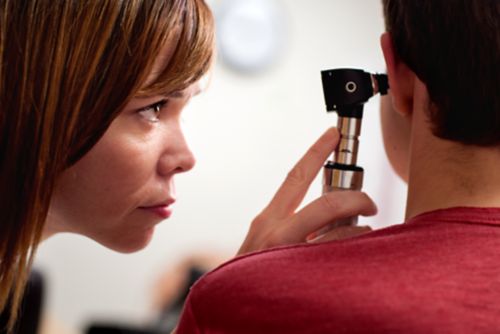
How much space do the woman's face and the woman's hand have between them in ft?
0.65

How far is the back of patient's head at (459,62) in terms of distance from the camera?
0.82m

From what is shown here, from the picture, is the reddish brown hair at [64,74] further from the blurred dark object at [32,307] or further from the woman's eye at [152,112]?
the blurred dark object at [32,307]

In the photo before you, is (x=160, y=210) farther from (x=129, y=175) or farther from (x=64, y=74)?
(x=64, y=74)

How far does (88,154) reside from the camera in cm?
112

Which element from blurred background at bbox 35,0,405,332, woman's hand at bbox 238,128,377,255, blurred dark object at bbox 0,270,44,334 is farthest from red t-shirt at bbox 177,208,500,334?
blurred background at bbox 35,0,405,332

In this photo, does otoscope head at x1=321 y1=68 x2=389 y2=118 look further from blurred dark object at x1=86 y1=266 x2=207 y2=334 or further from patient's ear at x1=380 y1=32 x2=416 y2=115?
blurred dark object at x1=86 y1=266 x2=207 y2=334

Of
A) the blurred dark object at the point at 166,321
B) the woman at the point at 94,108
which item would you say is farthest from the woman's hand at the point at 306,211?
the blurred dark object at the point at 166,321

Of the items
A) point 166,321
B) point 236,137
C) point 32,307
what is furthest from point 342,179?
point 236,137

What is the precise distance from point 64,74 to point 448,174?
0.53 metres

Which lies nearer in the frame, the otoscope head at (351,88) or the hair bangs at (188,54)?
the otoscope head at (351,88)

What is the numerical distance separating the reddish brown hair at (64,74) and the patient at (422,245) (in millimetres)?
348

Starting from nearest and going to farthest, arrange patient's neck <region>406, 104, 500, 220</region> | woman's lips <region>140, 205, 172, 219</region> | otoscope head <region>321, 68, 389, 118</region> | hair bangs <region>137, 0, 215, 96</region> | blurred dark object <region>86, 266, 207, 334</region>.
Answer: patient's neck <region>406, 104, 500, 220</region>
otoscope head <region>321, 68, 389, 118</region>
hair bangs <region>137, 0, 215, 96</region>
woman's lips <region>140, 205, 172, 219</region>
blurred dark object <region>86, 266, 207, 334</region>

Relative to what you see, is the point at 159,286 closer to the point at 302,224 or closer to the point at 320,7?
the point at 320,7

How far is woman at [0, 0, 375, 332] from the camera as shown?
1046 mm
